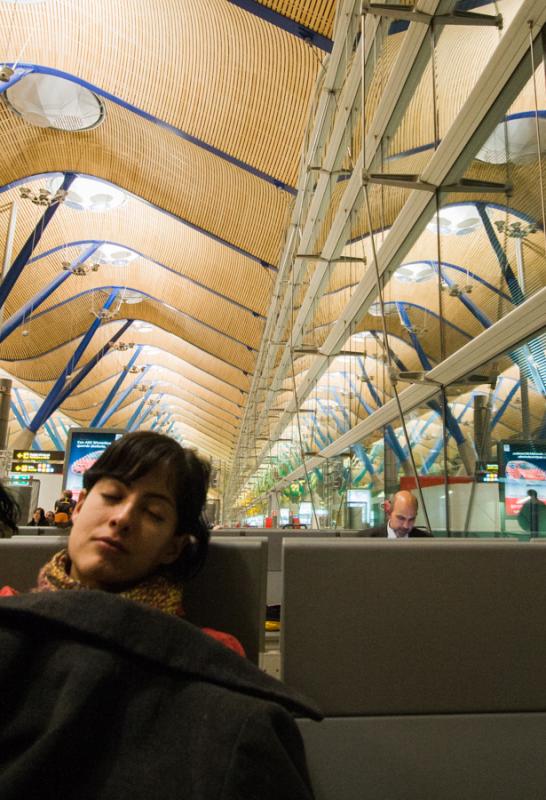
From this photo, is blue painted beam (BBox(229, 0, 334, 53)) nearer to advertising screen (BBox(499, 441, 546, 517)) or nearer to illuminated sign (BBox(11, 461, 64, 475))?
advertising screen (BBox(499, 441, 546, 517))

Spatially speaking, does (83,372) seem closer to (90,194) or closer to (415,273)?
(90,194)

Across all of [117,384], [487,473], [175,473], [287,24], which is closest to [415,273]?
[487,473]

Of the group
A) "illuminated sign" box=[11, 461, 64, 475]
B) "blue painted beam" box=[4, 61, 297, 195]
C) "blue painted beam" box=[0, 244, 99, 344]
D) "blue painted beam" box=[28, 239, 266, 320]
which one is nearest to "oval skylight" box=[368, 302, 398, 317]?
"blue painted beam" box=[4, 61, 297, 195]

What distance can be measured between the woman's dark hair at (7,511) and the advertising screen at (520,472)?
4150mm

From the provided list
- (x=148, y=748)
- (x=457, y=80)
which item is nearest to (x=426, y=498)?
(x=457, y=80)

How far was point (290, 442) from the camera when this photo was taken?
2609 centimetres

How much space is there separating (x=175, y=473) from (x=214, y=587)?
48 cm

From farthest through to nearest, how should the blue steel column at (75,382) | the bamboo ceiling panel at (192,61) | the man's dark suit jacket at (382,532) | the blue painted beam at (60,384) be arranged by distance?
the blue steel column at (75,382)
the blue painted beam at (60,384)
the bamboo ceiling panel at (192,61)
the man's dark suit jacket at (382,532)

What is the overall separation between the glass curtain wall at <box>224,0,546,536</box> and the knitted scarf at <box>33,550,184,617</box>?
2.58 m

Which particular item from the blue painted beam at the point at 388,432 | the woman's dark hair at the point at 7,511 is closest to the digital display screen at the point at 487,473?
the blue painted beam at the point at 388,432

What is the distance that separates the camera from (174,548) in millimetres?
1873

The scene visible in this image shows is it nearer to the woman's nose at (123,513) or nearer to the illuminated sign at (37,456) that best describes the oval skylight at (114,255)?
the illuminated sign at (37,456)

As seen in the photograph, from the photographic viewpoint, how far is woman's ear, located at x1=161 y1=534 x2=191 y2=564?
1.84m

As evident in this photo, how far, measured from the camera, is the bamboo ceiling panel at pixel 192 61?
11.2 meters
